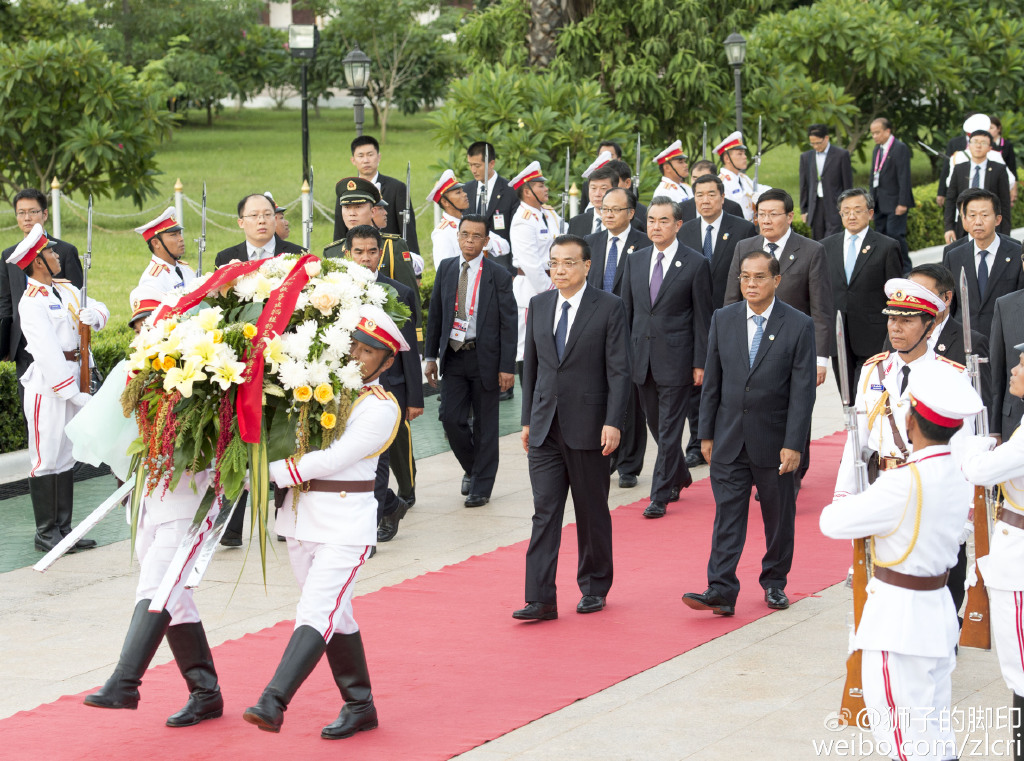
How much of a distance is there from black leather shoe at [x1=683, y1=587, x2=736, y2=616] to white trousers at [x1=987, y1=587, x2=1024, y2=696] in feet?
7.07

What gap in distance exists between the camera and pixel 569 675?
6477 millimetres

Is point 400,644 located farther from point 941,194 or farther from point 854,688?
point 941,194

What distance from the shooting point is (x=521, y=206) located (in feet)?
42.4

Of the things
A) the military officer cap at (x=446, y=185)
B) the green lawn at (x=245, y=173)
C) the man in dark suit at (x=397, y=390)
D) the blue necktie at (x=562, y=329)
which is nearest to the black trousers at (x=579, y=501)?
the blue necktie at (x=562, y=329)

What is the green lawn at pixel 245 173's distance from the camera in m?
20.8

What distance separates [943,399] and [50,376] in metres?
5.61

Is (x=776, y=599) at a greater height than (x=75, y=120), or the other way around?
(x=75, y=120)

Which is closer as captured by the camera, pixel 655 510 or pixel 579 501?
pixel 579 501

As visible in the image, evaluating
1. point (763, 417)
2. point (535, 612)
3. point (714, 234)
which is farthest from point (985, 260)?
point (535, 612)

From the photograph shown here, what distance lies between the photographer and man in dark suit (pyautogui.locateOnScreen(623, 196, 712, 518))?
9.38 m

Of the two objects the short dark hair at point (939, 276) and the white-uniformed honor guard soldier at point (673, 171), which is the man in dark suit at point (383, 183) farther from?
the short dark hair at point (939, 276)

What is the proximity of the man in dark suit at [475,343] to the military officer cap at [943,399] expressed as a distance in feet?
16.1

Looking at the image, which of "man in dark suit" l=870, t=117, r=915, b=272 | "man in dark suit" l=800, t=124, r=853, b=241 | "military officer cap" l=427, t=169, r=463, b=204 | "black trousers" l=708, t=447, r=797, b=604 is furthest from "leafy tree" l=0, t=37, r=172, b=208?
"black trousers" l=708, t=447, r=797, b=604

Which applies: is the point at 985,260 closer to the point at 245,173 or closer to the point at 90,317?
the point at 90,317
